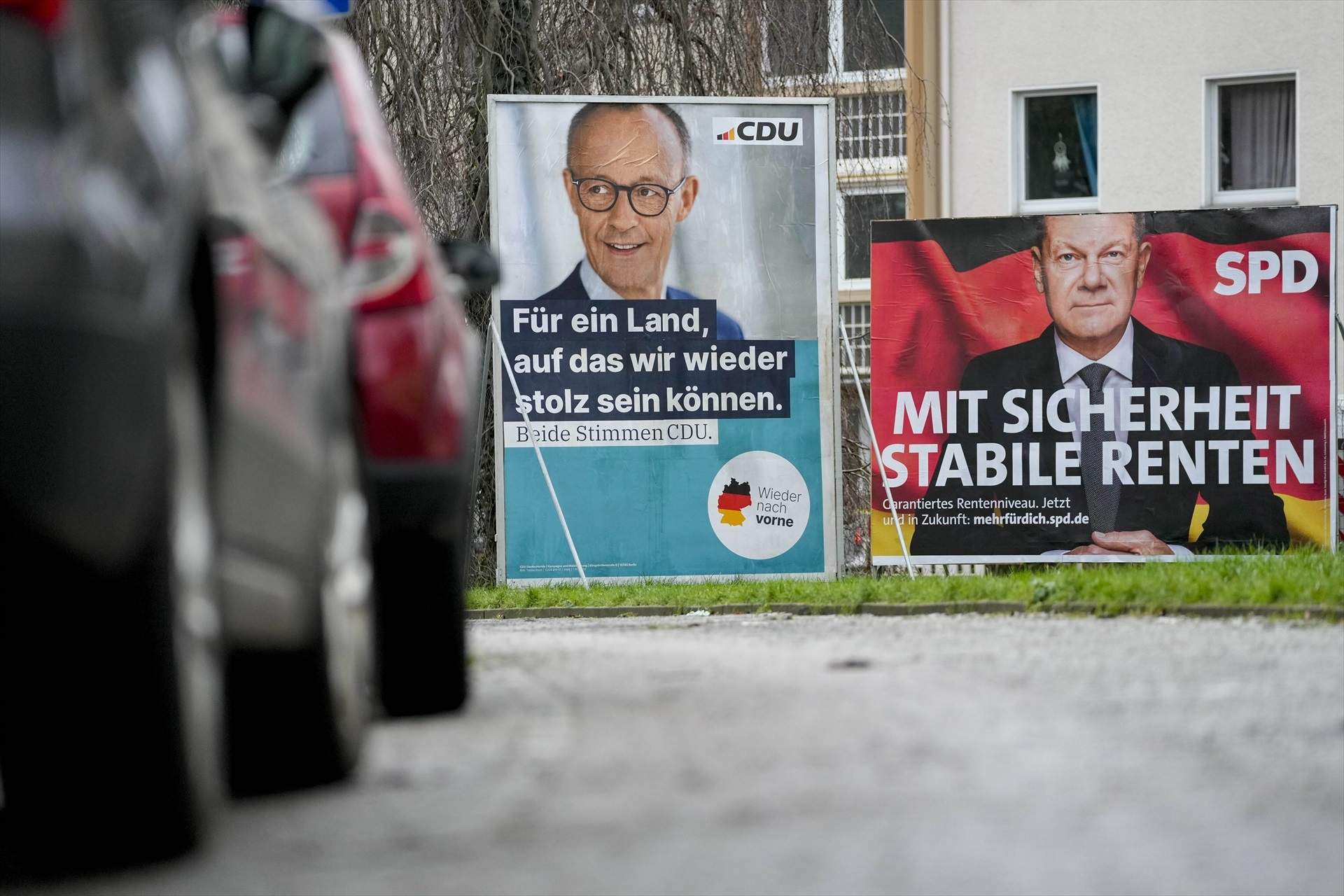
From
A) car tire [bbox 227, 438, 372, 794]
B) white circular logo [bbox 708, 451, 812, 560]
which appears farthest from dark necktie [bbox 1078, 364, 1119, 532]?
car tire [bbox 227, 438, 372, 794]

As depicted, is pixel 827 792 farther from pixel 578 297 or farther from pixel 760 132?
pixel 760 132

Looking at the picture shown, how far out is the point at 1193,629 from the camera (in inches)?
298

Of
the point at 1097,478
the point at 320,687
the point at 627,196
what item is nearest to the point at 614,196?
the point at 627,196

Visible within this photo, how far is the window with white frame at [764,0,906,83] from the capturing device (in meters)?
15.8

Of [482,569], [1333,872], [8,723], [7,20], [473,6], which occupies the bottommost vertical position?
[482,569]

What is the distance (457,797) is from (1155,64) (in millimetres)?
25404

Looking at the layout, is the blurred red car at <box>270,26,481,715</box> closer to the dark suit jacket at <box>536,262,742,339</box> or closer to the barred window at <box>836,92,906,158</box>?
the dark suit jacket at <box>536,262,742,339</box>

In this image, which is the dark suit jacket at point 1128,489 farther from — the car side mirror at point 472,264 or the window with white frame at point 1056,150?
the window with white frame at point 1056,150

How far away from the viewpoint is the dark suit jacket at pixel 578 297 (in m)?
13.7

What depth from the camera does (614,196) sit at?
13.8 metres

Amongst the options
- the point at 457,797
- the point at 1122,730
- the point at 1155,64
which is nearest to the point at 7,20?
the point at 457,797

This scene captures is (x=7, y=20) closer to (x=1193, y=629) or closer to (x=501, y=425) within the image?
(x=1193, y=629)

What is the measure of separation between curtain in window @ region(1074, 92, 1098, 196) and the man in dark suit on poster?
47.8ft

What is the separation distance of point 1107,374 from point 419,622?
10111 mm
